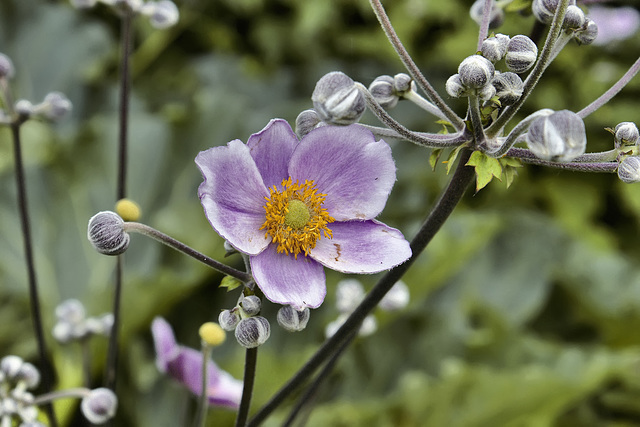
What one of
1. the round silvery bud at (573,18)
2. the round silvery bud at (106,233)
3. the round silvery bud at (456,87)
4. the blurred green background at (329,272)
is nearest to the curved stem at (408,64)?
the round silvery bud at (456,87)

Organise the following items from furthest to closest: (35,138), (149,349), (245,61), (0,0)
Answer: (245,61), (0,0), (35,138), (149,349)

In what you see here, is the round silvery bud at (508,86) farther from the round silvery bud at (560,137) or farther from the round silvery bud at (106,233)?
the round silvery bud at (106,233)

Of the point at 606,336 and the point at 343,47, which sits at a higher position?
the point at 343,47

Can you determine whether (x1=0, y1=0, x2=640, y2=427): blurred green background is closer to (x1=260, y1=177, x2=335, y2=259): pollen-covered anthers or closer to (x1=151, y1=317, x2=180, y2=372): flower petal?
(x1=151, y1=317, x2=180, y2=372): flower petal

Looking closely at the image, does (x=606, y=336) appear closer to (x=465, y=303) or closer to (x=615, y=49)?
(x=465, y=303)

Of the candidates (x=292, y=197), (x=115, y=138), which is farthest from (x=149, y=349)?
(x=292, y=197)

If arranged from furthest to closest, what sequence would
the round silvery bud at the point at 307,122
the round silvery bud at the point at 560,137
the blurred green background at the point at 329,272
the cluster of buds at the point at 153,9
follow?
the blurred green background at the point at 329,272, the cluster of buds at the point at 153,9, the round silvery bud at the point at 307,122, the round silvery bud at the point at 560,137

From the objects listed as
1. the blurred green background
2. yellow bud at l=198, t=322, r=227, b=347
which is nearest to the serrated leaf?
yellow bud at l=198, t=322, r=227, b=347
